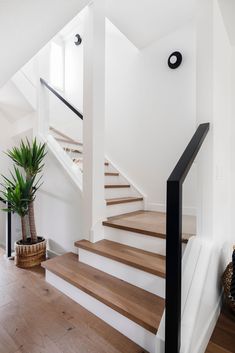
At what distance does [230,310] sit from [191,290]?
0.64 metres

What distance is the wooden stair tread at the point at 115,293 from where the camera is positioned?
1241 millimetres

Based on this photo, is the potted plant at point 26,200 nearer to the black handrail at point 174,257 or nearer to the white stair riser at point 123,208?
the white stair riser at point 123,208

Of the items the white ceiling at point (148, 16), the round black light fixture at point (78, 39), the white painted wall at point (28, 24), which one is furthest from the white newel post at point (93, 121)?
the round black light fixture at point (78, 39)

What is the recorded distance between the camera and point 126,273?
1.61 meters

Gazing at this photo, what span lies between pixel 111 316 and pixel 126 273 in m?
0.31

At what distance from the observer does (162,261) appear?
155 cm

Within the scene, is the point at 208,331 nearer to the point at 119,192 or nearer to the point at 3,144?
the point at 119,192

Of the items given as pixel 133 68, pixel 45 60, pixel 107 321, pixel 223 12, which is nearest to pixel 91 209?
pixel 107 321

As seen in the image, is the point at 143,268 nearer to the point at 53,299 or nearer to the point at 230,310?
the point at 230,310

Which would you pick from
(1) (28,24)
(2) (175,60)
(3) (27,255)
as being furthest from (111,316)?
(2) (175,60)

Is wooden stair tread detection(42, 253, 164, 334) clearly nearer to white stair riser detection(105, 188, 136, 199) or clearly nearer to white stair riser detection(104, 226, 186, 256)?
white stair riser detection(104, 226, 186, 256)

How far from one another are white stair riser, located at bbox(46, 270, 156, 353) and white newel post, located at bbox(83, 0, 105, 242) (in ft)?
1.58

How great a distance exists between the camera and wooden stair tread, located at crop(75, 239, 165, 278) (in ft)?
4.85

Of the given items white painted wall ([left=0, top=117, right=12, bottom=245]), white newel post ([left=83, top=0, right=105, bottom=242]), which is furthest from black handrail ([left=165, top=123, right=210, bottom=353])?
white painted wall ([left=0, top=117, right=12, bottom=245])
